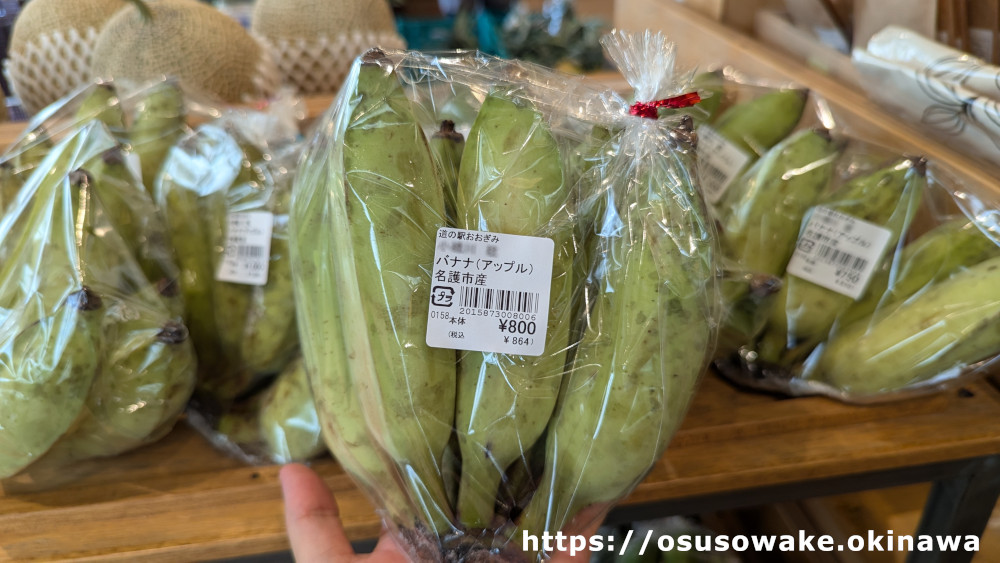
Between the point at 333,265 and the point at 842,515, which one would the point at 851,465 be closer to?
the point at 842,515

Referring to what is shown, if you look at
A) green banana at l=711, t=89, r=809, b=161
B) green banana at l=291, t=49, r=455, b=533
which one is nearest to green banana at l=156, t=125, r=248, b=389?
green banana at l=291, t=49, r=455, b=533

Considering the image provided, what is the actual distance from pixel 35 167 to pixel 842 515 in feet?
3.64

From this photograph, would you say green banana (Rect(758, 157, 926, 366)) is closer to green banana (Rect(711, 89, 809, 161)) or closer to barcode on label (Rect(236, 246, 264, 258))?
green banana (Rect(711, 89, 809, 161))

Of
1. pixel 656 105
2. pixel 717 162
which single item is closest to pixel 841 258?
pixel 717 162

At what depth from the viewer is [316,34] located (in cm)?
114

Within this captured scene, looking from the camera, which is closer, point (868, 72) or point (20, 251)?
point (20, 251)

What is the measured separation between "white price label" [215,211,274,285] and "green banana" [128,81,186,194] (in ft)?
0.41

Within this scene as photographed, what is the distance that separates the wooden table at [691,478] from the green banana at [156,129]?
288mm

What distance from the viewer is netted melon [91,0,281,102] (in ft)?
2.93

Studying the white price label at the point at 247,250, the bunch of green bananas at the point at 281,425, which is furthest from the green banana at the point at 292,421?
the white price label at the point at 247,250

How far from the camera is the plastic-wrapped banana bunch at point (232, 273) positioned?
0.64 meters

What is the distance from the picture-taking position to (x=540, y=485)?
49 cm

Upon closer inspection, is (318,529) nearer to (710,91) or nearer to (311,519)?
(311,519)

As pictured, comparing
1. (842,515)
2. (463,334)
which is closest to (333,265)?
(463,334)
